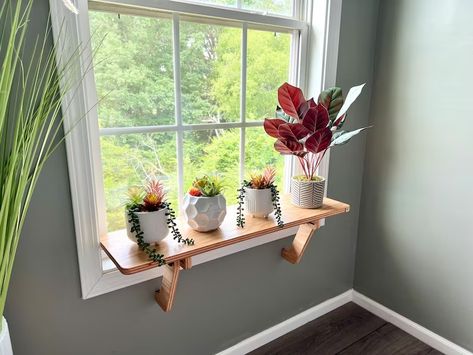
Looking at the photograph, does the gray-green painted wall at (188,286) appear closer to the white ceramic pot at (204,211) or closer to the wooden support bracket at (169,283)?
the wooden support bracket at (169,283)

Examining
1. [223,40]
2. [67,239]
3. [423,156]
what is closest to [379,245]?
[423,156]

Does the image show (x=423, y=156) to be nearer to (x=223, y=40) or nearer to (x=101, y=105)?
(x=223, y=40)

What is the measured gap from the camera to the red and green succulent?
132 cm

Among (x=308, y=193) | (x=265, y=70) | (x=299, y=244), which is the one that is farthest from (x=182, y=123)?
(x=299, y=244)

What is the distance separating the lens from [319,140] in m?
1.33

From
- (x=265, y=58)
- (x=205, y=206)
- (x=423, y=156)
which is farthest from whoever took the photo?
(x=423, y=156)

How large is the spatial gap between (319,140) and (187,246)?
627 millimetres

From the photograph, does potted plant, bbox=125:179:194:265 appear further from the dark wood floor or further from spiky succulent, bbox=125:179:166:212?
the dark wood floor

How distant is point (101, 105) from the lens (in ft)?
3.91

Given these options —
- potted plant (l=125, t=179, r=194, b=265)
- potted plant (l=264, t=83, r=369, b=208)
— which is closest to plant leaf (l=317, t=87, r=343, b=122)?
potted plant (l=264, t=83, r=369, b=208)

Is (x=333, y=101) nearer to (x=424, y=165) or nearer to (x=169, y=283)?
(x=424, y=165)

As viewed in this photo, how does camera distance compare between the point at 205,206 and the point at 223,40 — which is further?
the point at 223,40

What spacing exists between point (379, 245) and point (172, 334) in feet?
3.94

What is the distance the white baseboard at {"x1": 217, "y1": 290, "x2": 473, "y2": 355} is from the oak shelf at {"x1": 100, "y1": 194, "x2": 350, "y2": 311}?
58 centimetres
